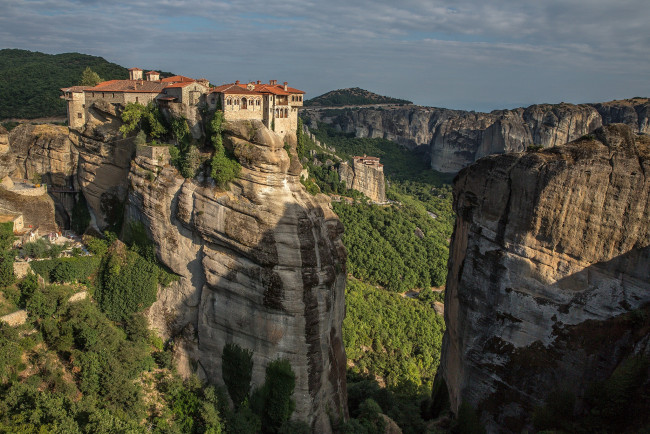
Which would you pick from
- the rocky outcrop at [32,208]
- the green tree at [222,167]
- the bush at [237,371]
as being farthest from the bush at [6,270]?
the bush at [237,371]

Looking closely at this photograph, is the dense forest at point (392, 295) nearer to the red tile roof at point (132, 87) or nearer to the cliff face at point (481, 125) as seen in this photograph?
the red tile roof at point (132, 87)

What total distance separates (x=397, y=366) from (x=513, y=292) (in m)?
24.1

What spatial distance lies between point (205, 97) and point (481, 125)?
105391 mm

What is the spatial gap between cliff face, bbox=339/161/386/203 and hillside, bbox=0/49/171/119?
33.9 metres

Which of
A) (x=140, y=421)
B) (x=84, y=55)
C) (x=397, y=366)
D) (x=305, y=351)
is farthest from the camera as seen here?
(x=84, y=55)

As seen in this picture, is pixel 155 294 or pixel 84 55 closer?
pixel 155 294

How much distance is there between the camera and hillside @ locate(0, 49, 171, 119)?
220 ft

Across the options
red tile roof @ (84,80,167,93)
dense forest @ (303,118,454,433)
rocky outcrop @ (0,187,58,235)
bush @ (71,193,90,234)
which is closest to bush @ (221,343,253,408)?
dense forest @ (303,118,454,433)

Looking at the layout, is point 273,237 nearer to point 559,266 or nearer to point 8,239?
point 559,266

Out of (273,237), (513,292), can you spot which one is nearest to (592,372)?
(513,292)

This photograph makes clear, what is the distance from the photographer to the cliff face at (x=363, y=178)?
8569cm

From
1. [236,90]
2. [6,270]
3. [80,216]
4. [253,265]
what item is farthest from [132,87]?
[253,265]

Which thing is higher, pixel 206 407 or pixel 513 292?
pixel 513 292

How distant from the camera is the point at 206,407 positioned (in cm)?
2473
